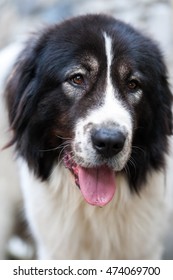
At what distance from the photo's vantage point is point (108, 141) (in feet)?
10.2

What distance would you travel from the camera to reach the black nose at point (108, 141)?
3.10 metres

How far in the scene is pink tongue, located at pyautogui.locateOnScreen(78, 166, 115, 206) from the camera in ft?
11.1

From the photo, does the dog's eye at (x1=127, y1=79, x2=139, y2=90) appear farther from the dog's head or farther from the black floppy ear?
the black floppy ear

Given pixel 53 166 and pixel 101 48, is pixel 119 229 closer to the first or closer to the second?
pixel 53 166

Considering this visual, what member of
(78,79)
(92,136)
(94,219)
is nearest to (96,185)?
(92,136)

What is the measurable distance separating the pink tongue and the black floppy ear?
0.50 m

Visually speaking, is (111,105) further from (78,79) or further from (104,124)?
(78,79)

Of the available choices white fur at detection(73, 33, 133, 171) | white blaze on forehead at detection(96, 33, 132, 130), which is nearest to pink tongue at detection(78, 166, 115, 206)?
white fur at detection(73, 33, 133, 171)

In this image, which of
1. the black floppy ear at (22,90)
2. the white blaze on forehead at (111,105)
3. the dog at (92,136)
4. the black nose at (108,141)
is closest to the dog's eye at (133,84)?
the dog at (92,136)

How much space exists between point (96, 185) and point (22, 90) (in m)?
0.75

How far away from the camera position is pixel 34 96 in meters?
3.57

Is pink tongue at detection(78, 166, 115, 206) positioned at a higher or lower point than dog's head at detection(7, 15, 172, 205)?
lower

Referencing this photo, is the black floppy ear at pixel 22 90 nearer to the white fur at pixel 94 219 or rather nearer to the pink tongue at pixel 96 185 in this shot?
the white fur at pixel 94 219

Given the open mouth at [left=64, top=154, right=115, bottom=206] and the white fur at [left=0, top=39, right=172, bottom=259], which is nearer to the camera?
the open mouth at [left=64, top=154, right=115, bottom=206]
